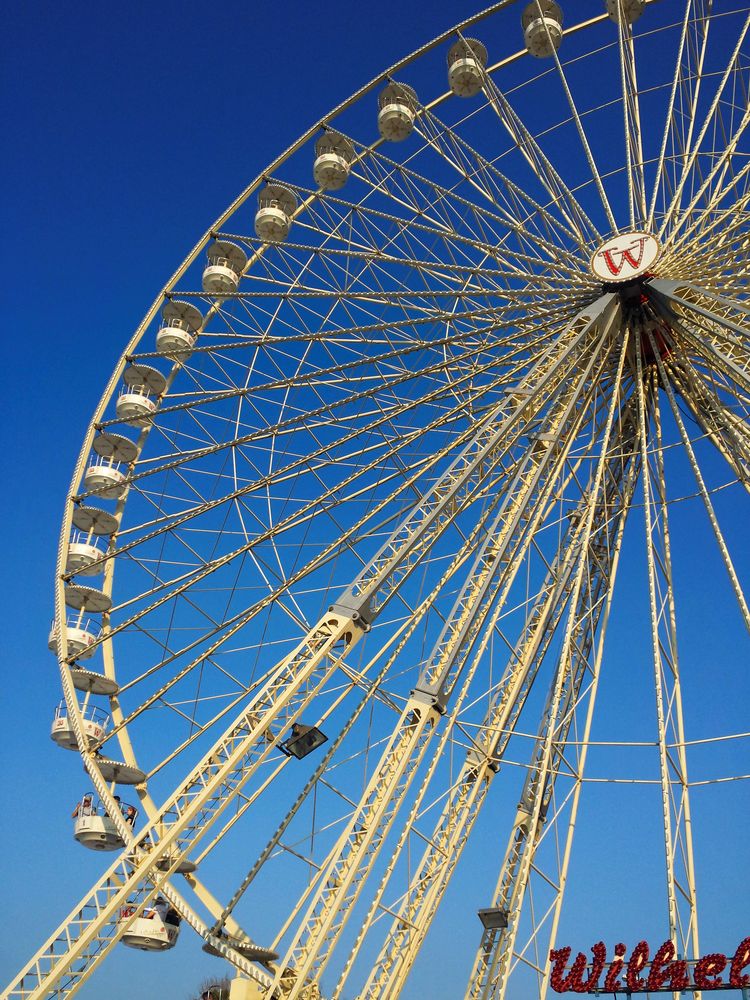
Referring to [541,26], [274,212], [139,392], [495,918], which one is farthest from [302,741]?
[541,26]

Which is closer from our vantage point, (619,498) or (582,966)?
(582,966)

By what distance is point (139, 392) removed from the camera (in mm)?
23891

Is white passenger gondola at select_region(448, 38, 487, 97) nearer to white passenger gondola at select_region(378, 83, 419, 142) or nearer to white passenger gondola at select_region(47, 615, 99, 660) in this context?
white passenger gondola at select_region(378, 83, 419, 142)

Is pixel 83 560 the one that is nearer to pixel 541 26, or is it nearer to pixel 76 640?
pixel 76 640

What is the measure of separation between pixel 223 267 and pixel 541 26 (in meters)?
9.71

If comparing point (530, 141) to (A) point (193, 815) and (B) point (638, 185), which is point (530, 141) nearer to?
(B) point (638, 185)

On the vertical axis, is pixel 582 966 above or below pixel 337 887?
above

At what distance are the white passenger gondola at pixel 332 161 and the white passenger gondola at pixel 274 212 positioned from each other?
87cm

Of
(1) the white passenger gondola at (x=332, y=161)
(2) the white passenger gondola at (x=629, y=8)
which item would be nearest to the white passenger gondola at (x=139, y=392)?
(1) the white passenger gondola at (x=332, y=161)

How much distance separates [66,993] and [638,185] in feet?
59.4

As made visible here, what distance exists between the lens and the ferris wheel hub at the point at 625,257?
18.8 metres

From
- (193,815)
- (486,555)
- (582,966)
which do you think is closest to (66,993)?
(193,815)

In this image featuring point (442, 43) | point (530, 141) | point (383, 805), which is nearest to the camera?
point (383, 805)

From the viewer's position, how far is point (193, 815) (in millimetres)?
15664
